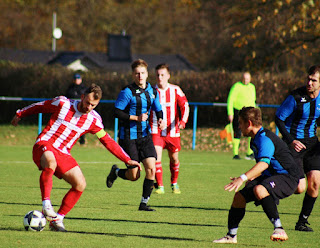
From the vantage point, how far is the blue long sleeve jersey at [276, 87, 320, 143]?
8648 millimetres

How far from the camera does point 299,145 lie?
8.38 metres

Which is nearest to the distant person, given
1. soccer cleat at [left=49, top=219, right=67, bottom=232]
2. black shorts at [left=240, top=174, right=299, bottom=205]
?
soccer cleat at [left=49, top=219, right=67, bottom=232]

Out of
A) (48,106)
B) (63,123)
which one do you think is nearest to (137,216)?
(63,123)

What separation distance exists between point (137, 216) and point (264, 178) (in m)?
2.27

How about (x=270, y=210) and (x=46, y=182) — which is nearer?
(x=270, y=210)

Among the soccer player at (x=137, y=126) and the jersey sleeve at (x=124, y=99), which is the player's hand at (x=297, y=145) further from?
the jersey sleeve at (x=124, y=99)

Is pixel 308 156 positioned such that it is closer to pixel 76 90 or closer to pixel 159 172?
pixel 159 172

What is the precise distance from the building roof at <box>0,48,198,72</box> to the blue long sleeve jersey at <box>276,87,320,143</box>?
35868 mm

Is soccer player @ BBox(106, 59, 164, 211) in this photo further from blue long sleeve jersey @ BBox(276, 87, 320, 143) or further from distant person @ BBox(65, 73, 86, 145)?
distant person @ BBox(65, 73, 86, 145)

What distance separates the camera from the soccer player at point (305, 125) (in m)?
8.37

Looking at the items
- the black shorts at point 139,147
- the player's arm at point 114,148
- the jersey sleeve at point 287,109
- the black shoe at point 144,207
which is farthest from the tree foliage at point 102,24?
the player's arm at point 114,148

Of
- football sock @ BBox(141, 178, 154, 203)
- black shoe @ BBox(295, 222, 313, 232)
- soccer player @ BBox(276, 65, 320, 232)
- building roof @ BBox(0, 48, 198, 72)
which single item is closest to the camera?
black shoe @ BBox(295, 222, 313, 232)

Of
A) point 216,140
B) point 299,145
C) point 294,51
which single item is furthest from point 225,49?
point 299,145

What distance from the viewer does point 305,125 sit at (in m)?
8.77
